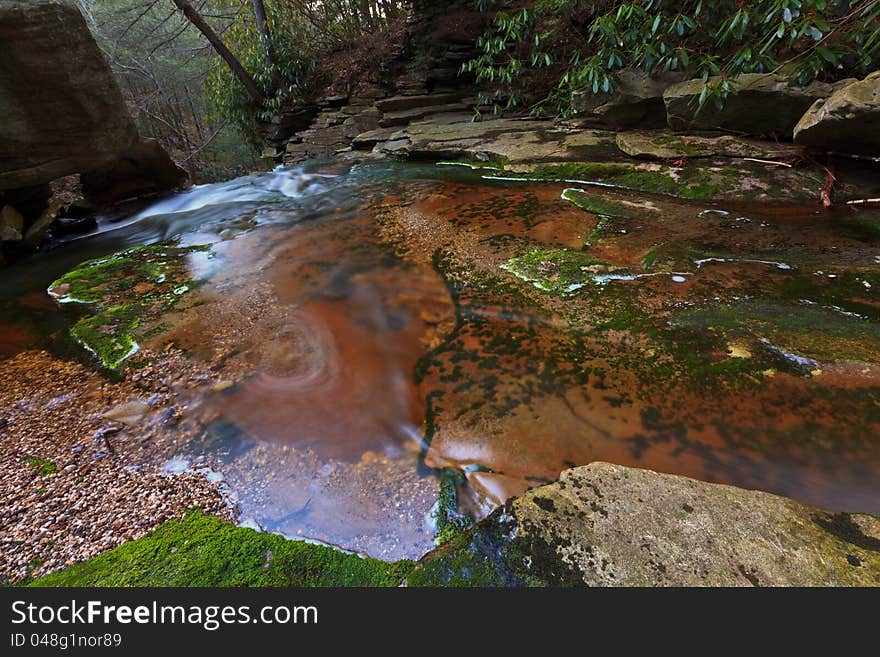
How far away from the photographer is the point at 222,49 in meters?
10.7

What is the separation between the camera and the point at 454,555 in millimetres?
1163

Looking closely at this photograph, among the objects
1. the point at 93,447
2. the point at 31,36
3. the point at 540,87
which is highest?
the point at 31,36

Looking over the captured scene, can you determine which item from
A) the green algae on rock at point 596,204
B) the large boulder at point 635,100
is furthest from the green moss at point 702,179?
the large boulder at point 635,100

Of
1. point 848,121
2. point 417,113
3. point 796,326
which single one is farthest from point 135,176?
point 848,121

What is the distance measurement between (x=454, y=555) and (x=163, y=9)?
2434 centimetres

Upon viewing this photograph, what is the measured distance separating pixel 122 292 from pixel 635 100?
251 inches

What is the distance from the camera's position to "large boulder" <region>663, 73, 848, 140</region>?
13.8ft

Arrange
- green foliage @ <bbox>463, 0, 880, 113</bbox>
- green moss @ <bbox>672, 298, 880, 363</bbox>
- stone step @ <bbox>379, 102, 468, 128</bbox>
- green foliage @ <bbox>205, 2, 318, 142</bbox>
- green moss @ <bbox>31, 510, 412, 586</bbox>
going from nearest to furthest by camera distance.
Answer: green moss @ <bbox>31, 510, 412, 586</bbox> < green moss @ <bbox>672, 298, 880, 363</bbox> < green foliage @ <bbox>463, 0, 880, 113</bbox> < stone step @ <bbox>379, 102, 468, 128</bbox> < green foliage @ <bbox>205, 2, 318, 142</bbox>

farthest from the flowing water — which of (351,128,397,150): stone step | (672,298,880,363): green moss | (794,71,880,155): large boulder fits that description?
(351,128,397,150): stone step

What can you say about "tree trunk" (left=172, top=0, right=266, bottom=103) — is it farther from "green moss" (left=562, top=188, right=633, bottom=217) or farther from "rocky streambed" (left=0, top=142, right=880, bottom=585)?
"green moss" (left=562, top=188, right=633, bottom=217)

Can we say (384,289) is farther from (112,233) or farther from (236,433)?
(112,233)

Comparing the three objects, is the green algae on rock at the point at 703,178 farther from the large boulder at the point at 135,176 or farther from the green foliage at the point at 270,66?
the green foliage at the point at 270,66

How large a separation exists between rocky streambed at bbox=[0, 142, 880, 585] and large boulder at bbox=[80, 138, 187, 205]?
11.1ft

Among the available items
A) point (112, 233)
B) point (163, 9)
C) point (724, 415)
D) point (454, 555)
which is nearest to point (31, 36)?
point (112, 233)
